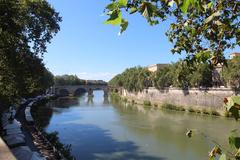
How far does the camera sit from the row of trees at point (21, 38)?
17109 mm

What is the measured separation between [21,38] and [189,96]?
33.0m

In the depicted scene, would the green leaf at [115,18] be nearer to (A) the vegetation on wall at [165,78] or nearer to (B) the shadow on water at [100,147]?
(B) the shadow on water at [100,147]

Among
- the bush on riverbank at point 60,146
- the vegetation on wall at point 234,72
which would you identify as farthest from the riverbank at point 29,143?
the vegetation on wall at point 234,72

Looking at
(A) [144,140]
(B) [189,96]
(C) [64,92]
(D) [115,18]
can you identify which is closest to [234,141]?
(D) [115,18]

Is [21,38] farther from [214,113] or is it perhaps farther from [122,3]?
[214,113]

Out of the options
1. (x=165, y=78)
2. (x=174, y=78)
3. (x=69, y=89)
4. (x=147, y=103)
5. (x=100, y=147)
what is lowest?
(x=100, y=147)

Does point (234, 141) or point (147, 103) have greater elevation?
point (234, 141)

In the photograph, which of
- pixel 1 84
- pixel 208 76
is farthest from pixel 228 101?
pixel 208 76

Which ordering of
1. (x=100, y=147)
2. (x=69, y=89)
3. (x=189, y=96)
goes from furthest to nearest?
(x=69, y=89) < (x=189, y=96) < (x=100, y=147)

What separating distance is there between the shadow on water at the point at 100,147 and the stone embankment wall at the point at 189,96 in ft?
38.8

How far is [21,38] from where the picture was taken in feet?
63.8

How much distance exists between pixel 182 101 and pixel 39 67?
31.9 metres

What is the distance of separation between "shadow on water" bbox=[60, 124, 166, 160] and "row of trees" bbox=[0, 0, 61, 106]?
5.29 m

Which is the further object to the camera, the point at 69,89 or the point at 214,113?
the point at 69,89
